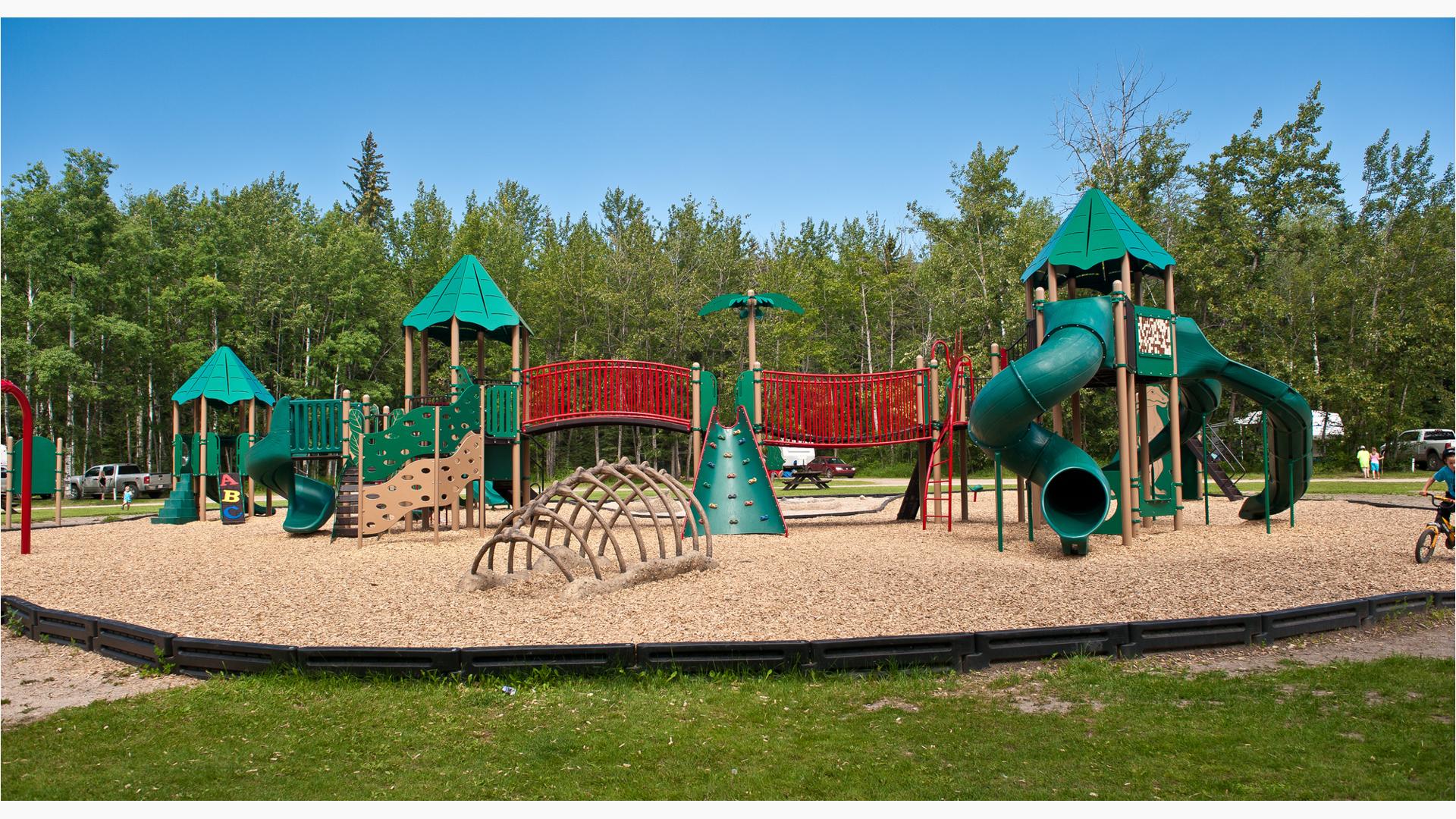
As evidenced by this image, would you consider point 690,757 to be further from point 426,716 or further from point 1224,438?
point 1224,438

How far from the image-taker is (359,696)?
6109mm

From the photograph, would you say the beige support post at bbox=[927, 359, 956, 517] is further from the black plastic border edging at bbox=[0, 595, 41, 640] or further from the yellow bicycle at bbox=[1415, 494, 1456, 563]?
the black plastic border edging at bbox=[0, 595, 41, 640]

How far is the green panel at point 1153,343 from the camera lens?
12.1 m

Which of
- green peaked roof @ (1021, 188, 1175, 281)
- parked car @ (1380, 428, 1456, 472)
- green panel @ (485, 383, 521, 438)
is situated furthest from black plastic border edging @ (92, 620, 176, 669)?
parked car @ (1380, 428, 1456, 472)

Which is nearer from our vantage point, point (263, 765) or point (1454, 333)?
point (263, 765)

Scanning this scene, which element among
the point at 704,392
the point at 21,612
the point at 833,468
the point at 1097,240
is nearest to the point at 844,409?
the point at 704,392

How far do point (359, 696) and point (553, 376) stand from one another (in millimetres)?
11489

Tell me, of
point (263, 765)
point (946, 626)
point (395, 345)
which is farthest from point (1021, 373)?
point (395, 345)

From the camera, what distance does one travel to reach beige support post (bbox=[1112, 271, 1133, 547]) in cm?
1148

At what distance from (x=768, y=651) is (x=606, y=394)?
35.2 feet

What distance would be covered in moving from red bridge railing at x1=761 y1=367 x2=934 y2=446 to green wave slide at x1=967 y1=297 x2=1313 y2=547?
362cm

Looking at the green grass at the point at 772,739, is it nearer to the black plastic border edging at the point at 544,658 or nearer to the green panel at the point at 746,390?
the black plastic border edging at the point at 544,658

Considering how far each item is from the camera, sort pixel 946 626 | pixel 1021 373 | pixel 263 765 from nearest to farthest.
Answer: pixel 263 765 → pixel 946 626 → pixel 1021 373

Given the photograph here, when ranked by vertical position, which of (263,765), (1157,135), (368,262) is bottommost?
(263,765)
